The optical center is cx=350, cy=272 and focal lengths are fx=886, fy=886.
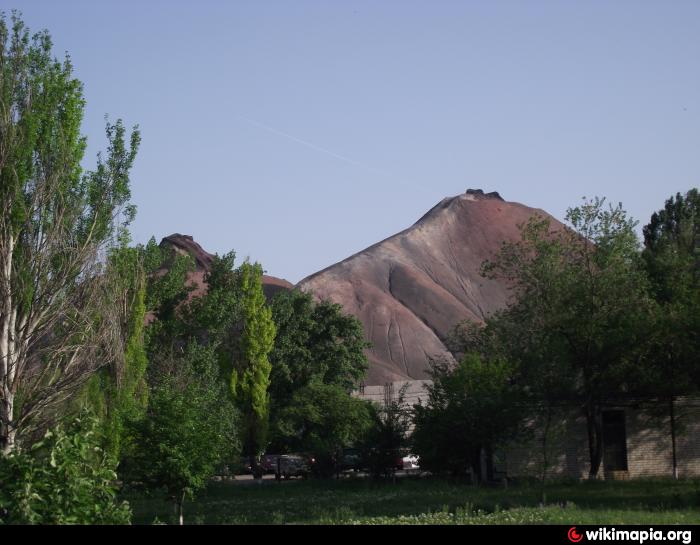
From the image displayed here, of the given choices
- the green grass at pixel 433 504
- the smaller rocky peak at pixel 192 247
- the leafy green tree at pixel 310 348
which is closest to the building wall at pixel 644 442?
the green grass at pixel 433 504

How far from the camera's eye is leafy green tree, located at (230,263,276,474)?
4834 cm

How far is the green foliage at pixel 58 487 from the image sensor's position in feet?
26.9

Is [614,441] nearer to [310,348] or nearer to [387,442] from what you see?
[387,442]

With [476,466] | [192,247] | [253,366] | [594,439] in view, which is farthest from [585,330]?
[192,247]

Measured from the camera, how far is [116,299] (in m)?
24.0

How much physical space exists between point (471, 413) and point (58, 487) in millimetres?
22780

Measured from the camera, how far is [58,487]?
27.4 ft

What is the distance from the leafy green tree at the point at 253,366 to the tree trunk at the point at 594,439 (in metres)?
19.1

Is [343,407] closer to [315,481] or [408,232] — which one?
[315,481]

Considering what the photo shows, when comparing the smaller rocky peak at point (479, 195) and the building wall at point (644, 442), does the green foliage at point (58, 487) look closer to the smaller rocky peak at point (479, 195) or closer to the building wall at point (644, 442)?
the building wall at point (644, 442)

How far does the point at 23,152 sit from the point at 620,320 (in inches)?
933

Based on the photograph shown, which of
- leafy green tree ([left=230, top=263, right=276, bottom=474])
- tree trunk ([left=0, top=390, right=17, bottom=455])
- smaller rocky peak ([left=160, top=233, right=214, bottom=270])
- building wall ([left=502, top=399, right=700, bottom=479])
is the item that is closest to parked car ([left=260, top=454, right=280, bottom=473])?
leafy green tree ([left=230, top=263, right=276, bottom=474])
